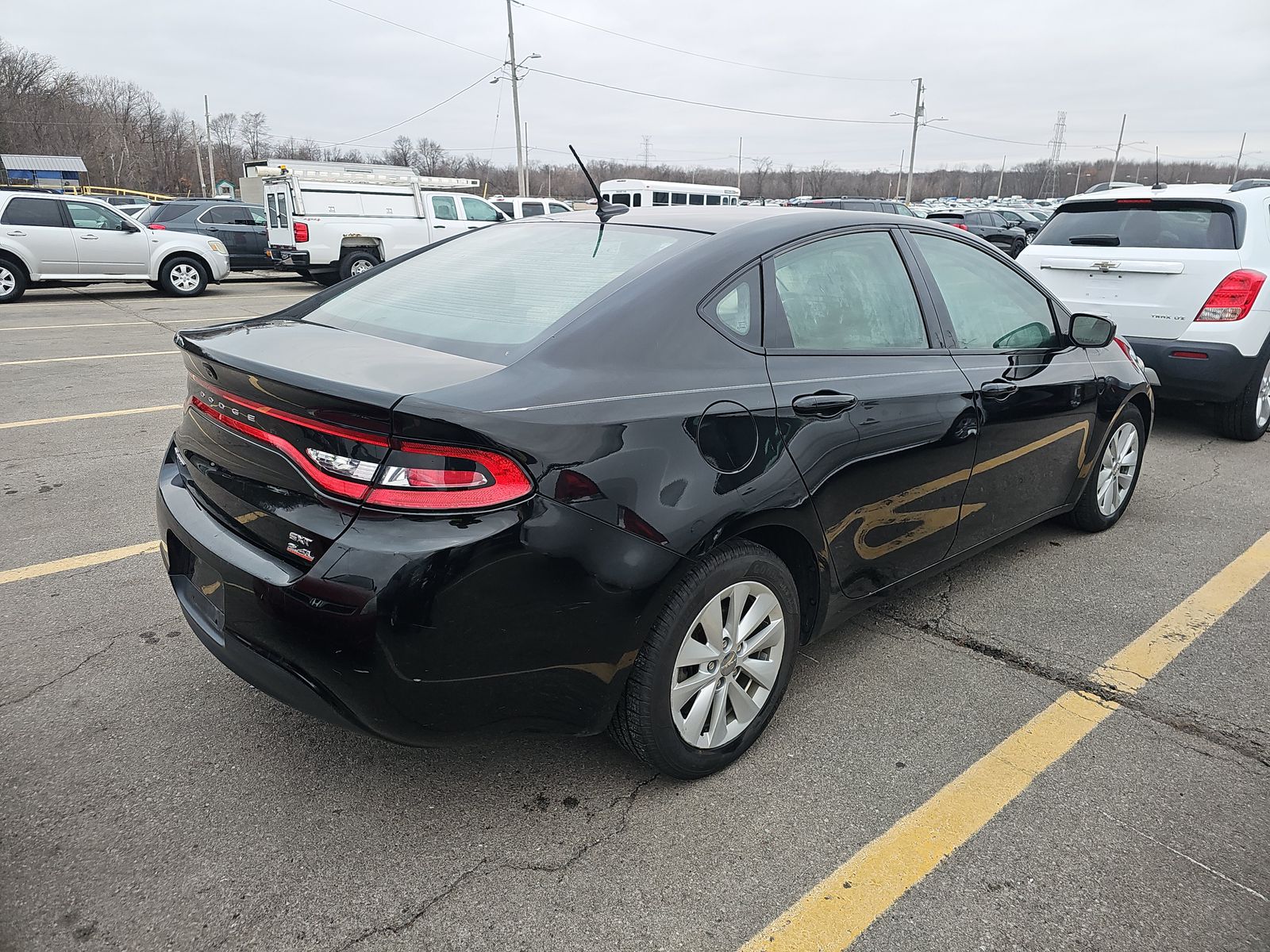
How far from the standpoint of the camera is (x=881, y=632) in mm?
3334

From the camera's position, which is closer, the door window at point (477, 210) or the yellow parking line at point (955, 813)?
the yellow parking line at point (955, 813)

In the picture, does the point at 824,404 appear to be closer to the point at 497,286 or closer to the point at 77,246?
the point at 497,286

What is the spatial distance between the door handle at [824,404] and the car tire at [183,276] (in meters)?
14.7

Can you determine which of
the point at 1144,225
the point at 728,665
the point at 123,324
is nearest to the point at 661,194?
the point at 123,324

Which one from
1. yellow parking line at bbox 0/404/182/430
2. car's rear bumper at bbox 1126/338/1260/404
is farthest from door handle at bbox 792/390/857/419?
yellow parking line at bbox 0/404/182/430

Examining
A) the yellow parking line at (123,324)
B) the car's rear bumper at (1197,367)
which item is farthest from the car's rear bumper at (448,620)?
the yellow parking line at (123,324)

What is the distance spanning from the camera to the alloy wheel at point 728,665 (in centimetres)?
229

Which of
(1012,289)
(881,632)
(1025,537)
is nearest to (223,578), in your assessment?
(881,632)

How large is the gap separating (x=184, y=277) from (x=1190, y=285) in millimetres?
14599

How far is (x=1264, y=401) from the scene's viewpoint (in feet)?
20.2

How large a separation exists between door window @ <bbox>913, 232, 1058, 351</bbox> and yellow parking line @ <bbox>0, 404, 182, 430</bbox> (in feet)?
18.4

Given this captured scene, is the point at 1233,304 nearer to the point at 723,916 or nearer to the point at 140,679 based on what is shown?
the point at 723,916

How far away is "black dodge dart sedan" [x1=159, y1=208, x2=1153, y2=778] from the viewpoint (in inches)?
73.7

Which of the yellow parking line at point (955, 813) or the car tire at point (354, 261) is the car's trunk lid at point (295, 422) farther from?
the car tire at point (354, 261)
